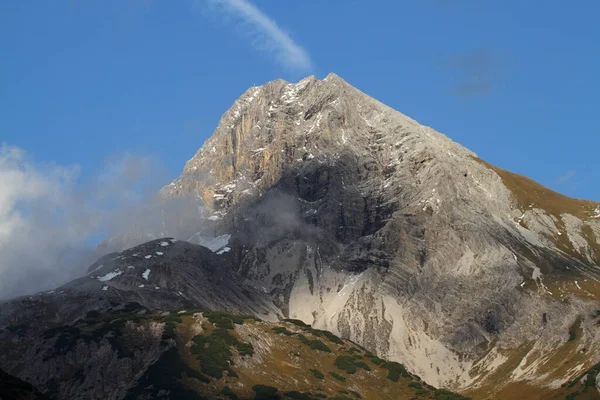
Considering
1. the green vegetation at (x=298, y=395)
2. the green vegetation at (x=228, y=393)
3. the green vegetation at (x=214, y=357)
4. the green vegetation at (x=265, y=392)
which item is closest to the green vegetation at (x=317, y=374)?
the green vegetation at (x=298, y=395)

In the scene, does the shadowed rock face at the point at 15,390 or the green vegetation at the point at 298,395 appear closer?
the shadowed rock face at the point at 15,390

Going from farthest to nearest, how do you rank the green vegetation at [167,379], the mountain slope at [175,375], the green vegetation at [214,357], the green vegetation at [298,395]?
the green vegetation at [214,357]
the green vegetation at [298,395]
the mountain slope at [175,375]
the green vegetation at [167,379]

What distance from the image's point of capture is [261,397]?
17950cm

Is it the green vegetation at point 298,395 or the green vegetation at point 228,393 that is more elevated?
the green vegetation at point 228,393

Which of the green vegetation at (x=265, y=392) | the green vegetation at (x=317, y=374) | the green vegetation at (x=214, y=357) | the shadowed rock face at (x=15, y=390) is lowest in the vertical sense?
the shadowed rock face at (x=15, y=390)

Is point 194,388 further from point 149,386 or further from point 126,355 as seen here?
point 126,355

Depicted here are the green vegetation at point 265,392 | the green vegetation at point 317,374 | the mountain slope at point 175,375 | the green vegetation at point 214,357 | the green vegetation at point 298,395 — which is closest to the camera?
the green vegetation at point 265,392

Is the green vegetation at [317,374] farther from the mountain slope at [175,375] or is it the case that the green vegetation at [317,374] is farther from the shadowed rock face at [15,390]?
the shadowed rock face at [15,390]

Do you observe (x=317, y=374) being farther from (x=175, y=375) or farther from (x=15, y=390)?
(x=15, y=390)

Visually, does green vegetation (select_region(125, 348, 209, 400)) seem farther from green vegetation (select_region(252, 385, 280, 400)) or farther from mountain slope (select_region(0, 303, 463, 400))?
green vegetation (select_region(252, 385, 280, 400))

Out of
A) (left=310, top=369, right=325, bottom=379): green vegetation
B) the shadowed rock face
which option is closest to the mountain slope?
(left=310, top=369, right=325, bottom=379): green vegetation

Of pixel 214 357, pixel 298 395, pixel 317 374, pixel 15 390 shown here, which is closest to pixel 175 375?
pixel 214 357

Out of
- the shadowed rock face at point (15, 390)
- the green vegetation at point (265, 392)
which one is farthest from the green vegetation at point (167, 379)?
the shadowed rock face at point (15, 390)

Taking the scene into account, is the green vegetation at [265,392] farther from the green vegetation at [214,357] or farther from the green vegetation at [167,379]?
the green vegetation at [167,379]
